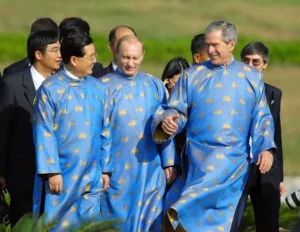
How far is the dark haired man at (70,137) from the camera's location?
31.9 ft

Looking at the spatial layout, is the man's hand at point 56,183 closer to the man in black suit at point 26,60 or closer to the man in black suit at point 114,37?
the man in black suit at point 114,37

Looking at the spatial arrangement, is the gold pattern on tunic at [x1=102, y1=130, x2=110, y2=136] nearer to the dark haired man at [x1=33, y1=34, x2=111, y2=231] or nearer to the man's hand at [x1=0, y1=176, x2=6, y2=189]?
the dark haired man at [x1=33, y1=34, x2=111, y2=231]

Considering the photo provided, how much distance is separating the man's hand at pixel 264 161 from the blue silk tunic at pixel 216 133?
0.13 meters

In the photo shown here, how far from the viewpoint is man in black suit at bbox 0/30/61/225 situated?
10508 millimetres

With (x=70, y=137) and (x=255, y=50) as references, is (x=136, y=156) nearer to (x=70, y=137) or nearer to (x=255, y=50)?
(x=70, y=137)

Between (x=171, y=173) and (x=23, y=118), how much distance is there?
4.01 ft

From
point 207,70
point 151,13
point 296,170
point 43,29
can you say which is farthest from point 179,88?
point 151,13

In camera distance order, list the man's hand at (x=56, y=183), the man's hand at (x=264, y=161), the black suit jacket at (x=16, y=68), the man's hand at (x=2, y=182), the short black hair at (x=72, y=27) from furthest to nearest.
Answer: the black suit jacket at (x=16, y=68)
the short black hair at (x=72, y=27)
the man's hand at (x=2, y=182)
the man's hand at (x=56, y=183)
the man's hand at (x=264, y=161)

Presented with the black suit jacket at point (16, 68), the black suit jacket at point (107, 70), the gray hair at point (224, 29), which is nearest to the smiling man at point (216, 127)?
the gray hair at point (224, 29)

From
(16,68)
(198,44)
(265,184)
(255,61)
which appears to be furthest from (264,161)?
(16,68)

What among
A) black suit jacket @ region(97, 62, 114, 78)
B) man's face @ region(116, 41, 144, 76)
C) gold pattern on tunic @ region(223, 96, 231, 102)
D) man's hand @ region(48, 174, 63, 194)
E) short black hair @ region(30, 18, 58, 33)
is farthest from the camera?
short black hair @ region(30, 18, 58, 33)

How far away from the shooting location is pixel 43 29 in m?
11.3

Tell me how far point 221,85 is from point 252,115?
0.32m

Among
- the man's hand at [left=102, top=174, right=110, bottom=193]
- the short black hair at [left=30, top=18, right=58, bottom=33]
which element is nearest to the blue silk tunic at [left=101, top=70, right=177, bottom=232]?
the man's hand at [left=102, top=174, right=110, bottom=193]
